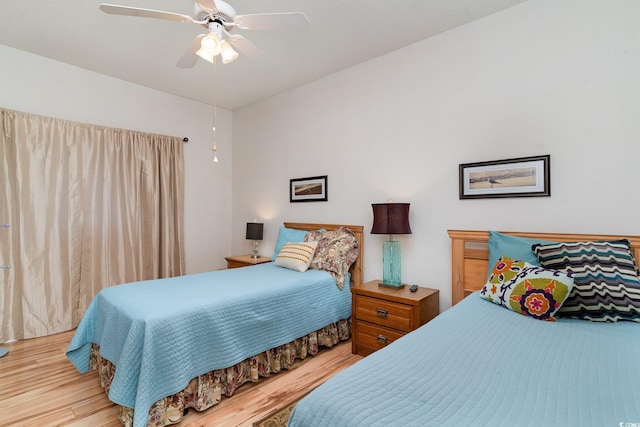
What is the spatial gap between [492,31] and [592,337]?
2.17m

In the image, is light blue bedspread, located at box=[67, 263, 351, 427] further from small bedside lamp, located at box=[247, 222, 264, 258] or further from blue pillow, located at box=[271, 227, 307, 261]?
small bedside lamp, located at box=[247, 222, 264, 258]

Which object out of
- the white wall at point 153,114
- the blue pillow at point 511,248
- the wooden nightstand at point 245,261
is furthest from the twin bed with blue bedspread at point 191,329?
the white wall at point 153,114

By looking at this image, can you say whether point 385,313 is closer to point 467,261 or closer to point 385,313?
point 385,313

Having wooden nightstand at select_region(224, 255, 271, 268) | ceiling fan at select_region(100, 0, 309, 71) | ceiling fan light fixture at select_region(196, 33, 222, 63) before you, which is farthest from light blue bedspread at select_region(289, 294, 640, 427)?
wooden nightstand at select_region(224, 255, 271, 268)

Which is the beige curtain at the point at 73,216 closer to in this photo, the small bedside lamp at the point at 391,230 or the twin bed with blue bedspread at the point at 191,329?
the twin bed with blue bedspread at the point at 191,329

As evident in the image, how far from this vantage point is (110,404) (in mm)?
2014

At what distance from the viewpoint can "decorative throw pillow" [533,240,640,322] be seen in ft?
5.00

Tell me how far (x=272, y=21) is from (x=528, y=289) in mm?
2022

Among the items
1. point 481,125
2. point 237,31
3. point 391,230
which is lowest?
point 391,230

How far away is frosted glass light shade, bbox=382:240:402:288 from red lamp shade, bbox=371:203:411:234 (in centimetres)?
18

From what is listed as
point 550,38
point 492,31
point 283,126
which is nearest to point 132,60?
point 283,126

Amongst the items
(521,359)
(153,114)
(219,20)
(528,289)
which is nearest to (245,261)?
(153,114)

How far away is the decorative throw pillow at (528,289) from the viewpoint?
5.16 feet

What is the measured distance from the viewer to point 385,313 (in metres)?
2.47
